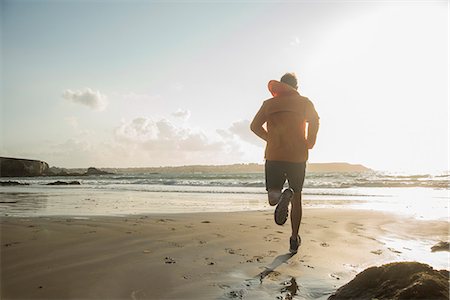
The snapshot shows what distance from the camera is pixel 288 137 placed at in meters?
4.45

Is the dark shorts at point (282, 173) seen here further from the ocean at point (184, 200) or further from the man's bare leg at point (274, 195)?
the ocean at point (184, 200)

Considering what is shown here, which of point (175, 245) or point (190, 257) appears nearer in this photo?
point (190, 257)

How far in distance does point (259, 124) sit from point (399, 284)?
8.70 feet

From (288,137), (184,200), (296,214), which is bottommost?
(184,200)

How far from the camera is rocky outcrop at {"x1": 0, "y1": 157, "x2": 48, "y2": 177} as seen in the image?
49.4 meters

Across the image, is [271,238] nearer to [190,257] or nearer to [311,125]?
[190,257]

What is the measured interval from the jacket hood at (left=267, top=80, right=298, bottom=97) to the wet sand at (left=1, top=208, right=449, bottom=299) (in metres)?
2.07

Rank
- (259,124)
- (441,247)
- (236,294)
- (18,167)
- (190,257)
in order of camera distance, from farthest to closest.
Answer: (18,167) → (441,247) → (259,124) → (190,257) → (236,294)

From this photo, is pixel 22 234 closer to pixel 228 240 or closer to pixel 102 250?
pixel 102 250

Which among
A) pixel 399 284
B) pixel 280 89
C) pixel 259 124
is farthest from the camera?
pixel 259 124

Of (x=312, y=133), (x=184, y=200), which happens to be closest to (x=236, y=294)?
(x=312, y=133)

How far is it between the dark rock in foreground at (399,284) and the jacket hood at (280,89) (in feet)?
8.07

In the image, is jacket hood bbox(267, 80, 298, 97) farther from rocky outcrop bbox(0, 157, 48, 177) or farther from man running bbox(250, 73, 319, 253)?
rocky outcrop bbox(0, 157, 48, 177)

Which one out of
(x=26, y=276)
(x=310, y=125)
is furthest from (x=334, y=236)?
(x=26, y=276)
